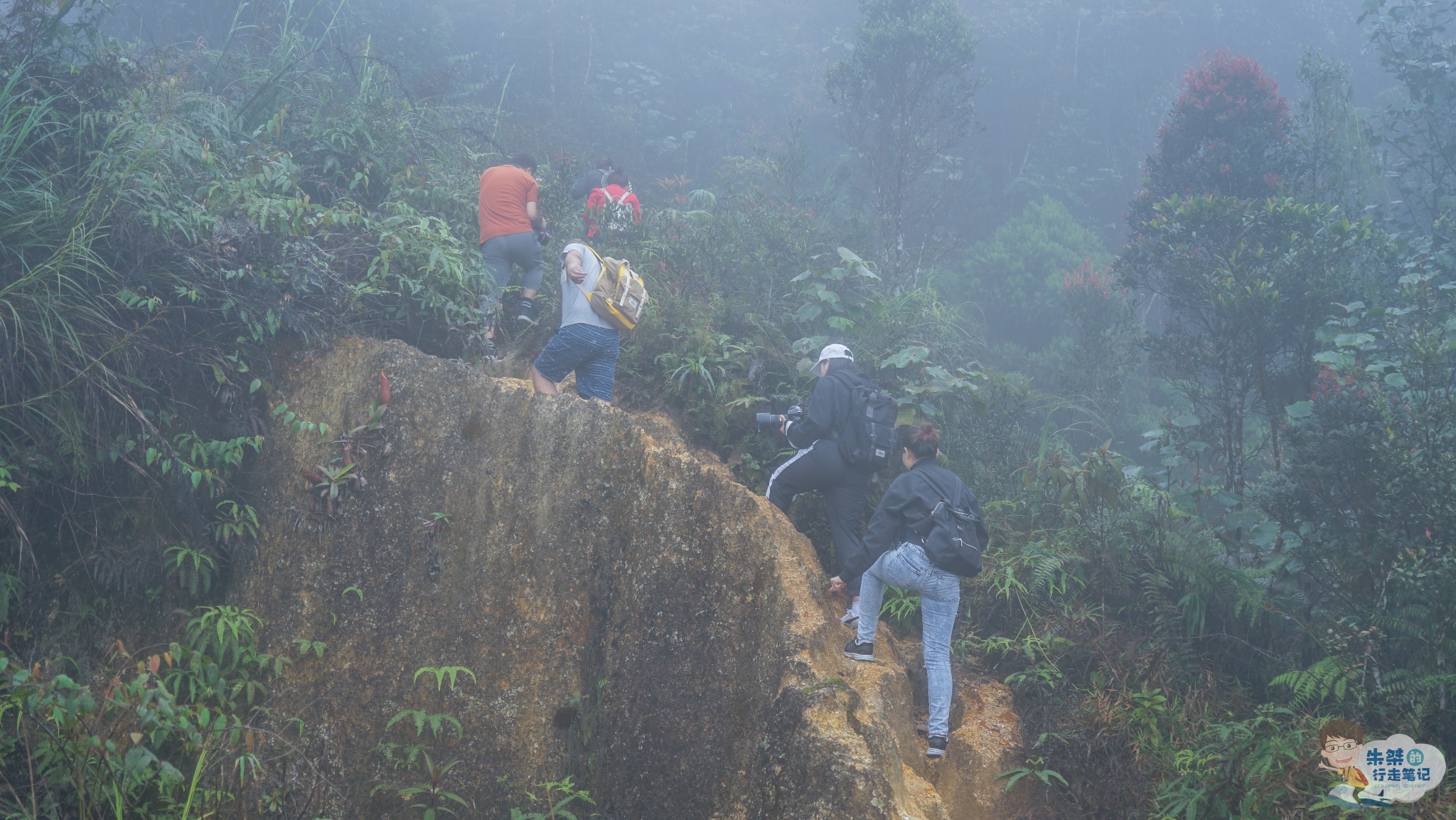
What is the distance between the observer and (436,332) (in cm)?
664

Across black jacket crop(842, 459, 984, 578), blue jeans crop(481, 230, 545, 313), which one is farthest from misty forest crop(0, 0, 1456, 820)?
black jacket crop(842, 459, 984, 578)

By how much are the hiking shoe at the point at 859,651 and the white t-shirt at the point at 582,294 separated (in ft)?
9.89

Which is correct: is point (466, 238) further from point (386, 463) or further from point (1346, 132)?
point (1346, 132)

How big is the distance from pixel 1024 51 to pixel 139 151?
58.9ft

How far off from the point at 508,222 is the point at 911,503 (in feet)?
15.1

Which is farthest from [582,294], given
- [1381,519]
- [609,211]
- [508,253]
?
[1381,519]

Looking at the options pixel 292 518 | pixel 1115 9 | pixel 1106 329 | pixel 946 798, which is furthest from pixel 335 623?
pixel 1115 9

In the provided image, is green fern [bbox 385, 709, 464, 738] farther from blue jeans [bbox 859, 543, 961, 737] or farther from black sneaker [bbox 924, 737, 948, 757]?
black sneaker [bbox 924, 737, 948, 757]

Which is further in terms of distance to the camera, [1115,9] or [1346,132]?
[1115,9]

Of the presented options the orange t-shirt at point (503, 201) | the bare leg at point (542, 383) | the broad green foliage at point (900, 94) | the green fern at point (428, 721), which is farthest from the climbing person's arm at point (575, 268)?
the broad green foliage at point (900, 94)

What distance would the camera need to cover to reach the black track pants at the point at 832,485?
5.87 metres

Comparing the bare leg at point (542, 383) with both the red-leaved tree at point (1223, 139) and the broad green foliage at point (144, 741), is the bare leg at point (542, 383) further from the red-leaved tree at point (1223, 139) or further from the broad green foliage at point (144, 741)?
the red-leaved tree at point (1223, 139)

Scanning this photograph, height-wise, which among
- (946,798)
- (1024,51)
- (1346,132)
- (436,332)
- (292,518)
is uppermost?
(1024,51)

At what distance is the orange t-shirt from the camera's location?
24.2 ft
